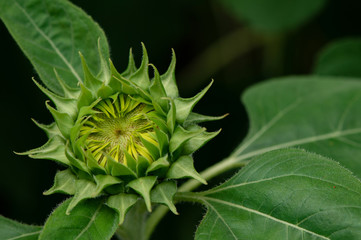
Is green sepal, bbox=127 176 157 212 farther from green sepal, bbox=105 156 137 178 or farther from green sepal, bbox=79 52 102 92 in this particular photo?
green sepal, bbox=79 52 102 92

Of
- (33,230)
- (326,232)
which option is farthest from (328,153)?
(33,230)

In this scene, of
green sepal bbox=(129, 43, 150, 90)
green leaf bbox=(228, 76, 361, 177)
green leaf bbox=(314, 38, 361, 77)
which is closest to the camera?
green sepal bbox=(129, 43, 150, 90)

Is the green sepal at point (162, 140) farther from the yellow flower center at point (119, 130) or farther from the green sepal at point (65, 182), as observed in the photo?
the green sepal at point (65, 182)

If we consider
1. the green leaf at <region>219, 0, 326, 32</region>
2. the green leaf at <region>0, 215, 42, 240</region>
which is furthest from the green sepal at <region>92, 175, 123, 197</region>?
the green leaf at <region>219, 0, 326, 32</region>

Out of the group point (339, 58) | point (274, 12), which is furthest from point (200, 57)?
point (339, 58)

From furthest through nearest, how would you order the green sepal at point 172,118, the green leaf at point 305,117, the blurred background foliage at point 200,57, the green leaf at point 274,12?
the green leaf at point 274,12, the blurred background foliage at point 200,57, the green leaf at point 305,117, the green sepal at point 172,118

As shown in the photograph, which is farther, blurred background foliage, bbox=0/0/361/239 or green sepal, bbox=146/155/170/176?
blurred background foliage, bbox=0/0/361/239

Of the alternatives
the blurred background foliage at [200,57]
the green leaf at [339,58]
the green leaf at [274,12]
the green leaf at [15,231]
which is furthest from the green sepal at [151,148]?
the green leaf at [274,12]
